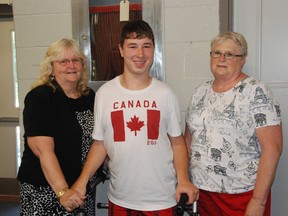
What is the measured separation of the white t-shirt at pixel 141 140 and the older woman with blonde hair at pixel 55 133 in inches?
7.1

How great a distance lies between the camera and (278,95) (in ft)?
7.69

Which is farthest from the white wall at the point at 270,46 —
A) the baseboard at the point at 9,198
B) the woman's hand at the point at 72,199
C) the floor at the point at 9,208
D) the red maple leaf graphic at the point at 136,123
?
the baseboard at the point at 9,198

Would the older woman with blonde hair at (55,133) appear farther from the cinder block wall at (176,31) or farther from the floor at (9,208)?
the floor at (9,208)

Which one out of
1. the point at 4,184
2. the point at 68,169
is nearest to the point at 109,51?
the point at 68,169

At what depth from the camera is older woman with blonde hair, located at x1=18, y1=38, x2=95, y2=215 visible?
1.68m

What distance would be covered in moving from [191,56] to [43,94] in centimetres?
97

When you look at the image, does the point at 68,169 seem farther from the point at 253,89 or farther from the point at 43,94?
the point at 253,89

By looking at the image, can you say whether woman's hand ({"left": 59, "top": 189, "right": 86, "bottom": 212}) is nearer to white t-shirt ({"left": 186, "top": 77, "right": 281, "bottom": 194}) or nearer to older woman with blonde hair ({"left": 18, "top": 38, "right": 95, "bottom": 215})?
older woman with blonde hair ({"left": 18, "top": 38, "right": 95, "bottom": 215})

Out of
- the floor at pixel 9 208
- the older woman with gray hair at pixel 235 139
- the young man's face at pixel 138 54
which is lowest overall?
the floor at pixel 9 208

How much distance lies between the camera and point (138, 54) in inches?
62.6

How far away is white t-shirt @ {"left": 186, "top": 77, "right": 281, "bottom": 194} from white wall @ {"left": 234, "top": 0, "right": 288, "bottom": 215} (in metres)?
0.73

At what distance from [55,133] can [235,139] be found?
88 cm

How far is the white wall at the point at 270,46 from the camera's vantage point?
228 centimetres

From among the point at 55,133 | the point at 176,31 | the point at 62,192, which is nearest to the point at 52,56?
the point at 55,133
